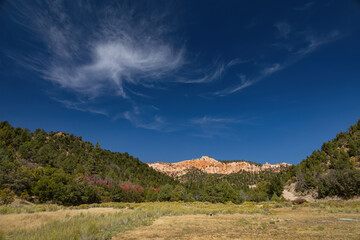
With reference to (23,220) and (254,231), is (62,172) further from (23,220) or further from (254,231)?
(254,231)

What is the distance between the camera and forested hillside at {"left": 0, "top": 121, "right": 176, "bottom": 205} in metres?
47.8

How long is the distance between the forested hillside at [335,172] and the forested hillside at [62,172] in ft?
187

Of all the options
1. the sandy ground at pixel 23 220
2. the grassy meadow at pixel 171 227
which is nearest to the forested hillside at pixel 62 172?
the grassy meadow at pixel 171 227

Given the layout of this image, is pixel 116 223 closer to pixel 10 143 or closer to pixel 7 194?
pixel 7 194

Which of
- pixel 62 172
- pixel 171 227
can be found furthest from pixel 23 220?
pixel 62 172

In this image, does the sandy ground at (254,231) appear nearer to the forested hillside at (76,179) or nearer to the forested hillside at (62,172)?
the forested hillside at (76,179)

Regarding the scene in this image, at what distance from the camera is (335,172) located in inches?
2138

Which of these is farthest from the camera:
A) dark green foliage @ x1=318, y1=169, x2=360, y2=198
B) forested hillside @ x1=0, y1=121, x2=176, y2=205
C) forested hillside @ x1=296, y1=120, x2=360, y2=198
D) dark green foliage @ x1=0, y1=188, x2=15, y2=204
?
forested hillside @ x1=0, y1=121, x2=176, y2=205

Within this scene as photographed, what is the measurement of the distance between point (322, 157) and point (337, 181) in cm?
2752

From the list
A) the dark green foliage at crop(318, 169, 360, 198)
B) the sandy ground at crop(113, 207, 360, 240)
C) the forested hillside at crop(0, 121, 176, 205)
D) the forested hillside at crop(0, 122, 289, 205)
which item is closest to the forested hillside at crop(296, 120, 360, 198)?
the dark green foliage at crop(318, 169, 360, 198)

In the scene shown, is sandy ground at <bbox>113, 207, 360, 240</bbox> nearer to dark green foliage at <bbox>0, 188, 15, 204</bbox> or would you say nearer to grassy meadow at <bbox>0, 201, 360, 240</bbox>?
grassy meadow at <bbox>0, 201, 360, 240</bbox>

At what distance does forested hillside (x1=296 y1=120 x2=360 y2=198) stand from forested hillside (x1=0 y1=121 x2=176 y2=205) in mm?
56993

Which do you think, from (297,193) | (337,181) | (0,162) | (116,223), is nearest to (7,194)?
(0,162)

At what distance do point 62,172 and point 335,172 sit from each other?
257ft
